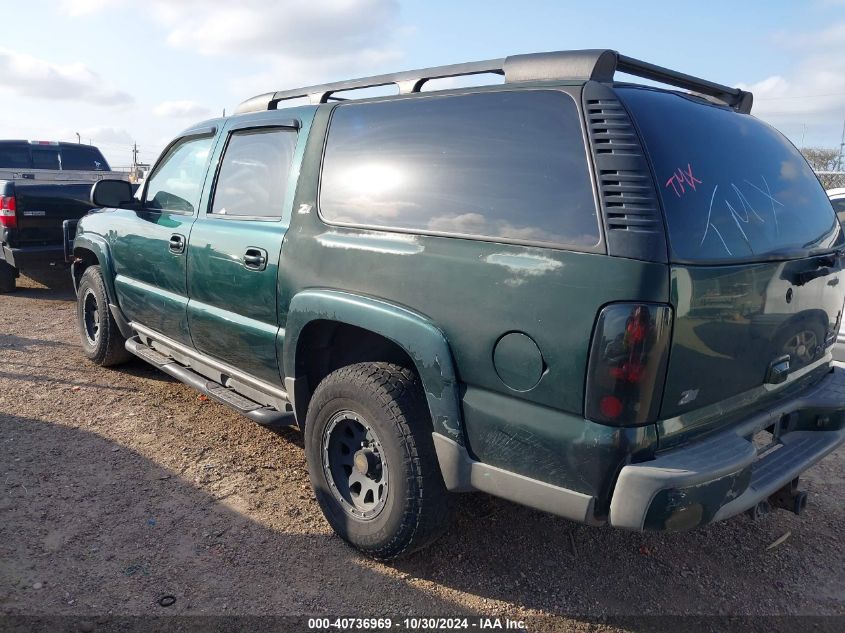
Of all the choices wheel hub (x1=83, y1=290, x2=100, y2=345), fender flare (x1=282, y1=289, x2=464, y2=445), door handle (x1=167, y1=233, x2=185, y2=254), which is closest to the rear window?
fender flare (x1=282, y1=289, x2=464, y2=445)

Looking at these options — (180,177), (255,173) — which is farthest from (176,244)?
(255,173)

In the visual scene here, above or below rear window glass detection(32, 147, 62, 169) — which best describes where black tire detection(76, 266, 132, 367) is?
below

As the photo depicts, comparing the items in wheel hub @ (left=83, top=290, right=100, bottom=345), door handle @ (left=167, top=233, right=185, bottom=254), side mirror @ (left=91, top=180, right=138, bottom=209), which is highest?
side mirror @ (left=91, top=180, right=138, bottom=209)

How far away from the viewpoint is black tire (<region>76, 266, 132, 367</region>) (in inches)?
198

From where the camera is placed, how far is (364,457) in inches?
110

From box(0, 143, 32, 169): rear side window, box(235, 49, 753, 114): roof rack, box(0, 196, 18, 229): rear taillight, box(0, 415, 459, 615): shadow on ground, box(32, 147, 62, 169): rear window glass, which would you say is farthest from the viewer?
box(32, 147, 62, 169): rear window glass

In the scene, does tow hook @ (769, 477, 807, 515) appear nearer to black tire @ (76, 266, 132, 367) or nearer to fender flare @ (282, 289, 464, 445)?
fender flare @ (282, 289, 464, 445)

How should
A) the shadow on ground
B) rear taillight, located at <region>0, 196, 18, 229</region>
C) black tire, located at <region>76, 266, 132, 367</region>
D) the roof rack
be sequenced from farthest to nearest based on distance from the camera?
rear taillight, located at <region>0, 196, 18, 229</region>, black tire, located at <region>76, 266, 132, 367</region>, the shadow on ground, the roof rack

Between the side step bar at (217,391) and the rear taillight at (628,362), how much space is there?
69.1 inches

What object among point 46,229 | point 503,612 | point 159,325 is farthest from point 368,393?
point 46,229

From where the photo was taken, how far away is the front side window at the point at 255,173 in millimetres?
3361

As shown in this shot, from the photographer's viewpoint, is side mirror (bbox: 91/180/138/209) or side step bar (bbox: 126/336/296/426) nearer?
side step bar (bbox: 126/336/296/426)

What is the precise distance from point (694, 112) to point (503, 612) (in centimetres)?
213

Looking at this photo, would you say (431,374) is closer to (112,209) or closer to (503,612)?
(503,612)
